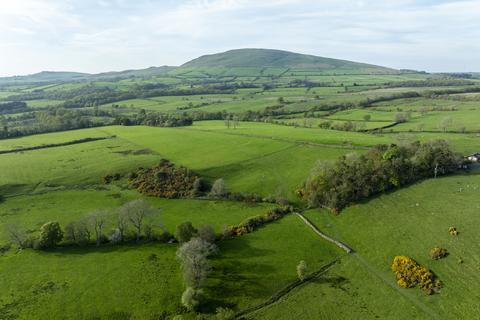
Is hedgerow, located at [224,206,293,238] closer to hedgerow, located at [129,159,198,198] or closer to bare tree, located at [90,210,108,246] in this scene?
hedgerow, located at [129,159,198,198]

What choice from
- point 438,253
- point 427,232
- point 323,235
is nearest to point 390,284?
point 438,253

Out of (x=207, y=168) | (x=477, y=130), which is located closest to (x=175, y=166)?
(x=207, y=168)

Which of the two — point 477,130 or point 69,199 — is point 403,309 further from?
point 477,130

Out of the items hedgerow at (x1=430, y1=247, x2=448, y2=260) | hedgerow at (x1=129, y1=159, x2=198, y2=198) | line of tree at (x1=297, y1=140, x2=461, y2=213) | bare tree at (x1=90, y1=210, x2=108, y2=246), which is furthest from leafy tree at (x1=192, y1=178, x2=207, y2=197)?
hedgerow at (x1=430, y1=247, x2=448, y2=260)

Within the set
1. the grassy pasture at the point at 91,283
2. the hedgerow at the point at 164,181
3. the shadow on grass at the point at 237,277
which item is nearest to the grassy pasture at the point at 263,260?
the shadow on grass at the point at 237,277

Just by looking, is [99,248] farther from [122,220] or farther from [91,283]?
[91,283]

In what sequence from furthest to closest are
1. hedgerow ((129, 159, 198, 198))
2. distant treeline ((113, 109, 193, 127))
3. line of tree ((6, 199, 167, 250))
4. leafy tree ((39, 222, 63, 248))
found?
distant treeline ((113, 109, 193, 127)) < hedgerow ((129, 159, 198, 198)) < line of tree ((6, 199, 167, 250)) < leafy tree ((39, 222, 63, 248))
